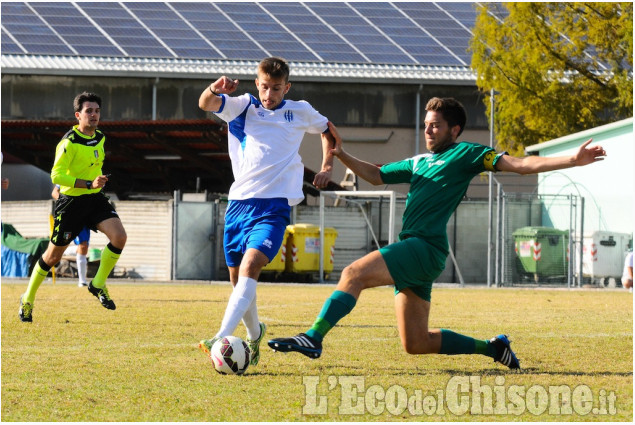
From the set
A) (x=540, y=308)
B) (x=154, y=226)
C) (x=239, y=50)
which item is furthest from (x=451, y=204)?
(x=239, y=50)

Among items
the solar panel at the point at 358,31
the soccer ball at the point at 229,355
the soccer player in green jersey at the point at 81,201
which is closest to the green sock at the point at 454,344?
the soccer ball at the point at 229,355

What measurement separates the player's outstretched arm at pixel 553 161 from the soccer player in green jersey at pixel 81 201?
18.7 feet

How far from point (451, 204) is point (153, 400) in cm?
237

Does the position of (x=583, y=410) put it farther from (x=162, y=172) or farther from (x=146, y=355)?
(x=162, y=172)

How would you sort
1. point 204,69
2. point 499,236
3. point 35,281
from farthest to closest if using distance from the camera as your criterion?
point 204,69
point 499,236
point 35,281

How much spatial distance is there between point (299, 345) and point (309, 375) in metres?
0.62

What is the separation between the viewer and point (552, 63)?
30734 mm

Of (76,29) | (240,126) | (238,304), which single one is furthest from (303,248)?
(238,304)

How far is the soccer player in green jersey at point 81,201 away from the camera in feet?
37.6

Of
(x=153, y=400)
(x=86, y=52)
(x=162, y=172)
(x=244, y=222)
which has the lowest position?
(x=153, y=400)

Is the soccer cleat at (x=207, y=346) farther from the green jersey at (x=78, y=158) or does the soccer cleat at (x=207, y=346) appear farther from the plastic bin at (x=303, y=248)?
the plastic bin at (x=303, y=248)

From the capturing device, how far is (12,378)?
6727mm

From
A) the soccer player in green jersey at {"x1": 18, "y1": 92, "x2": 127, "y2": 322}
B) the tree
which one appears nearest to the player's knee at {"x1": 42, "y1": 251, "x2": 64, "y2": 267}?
the soccer player in green jersey at {"x1": 18, "y1": 92, "x2": 127, "y2": 322}

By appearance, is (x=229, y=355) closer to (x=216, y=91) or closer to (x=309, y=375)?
(x=309, y=375)
